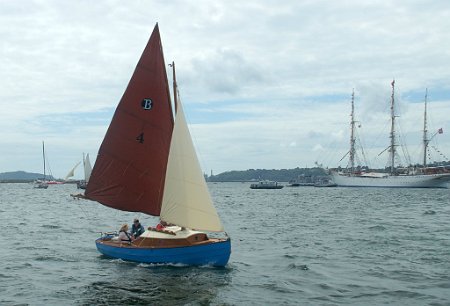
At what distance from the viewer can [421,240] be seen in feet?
125

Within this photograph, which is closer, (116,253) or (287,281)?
(287,281)

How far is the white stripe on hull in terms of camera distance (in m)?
158

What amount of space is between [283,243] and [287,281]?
13039 millimetres

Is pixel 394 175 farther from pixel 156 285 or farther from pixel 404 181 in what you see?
pixel 156 285

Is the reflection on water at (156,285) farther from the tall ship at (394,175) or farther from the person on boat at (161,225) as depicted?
the tall ship at (394,175)

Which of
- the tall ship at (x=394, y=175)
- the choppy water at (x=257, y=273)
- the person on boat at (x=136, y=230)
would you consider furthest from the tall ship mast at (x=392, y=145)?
the person on boat at (x=136, y=230)

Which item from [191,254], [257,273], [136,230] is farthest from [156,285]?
[136,230]

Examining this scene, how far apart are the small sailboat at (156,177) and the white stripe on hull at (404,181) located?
14559 cm

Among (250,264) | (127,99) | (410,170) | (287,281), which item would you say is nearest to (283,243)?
(250,264)

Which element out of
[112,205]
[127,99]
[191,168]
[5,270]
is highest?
[127,99]

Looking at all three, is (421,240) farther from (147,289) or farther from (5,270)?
(5,270)

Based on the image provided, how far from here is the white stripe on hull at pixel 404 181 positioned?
518ft

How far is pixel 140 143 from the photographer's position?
27.2 metres

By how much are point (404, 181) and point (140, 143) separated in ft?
496
